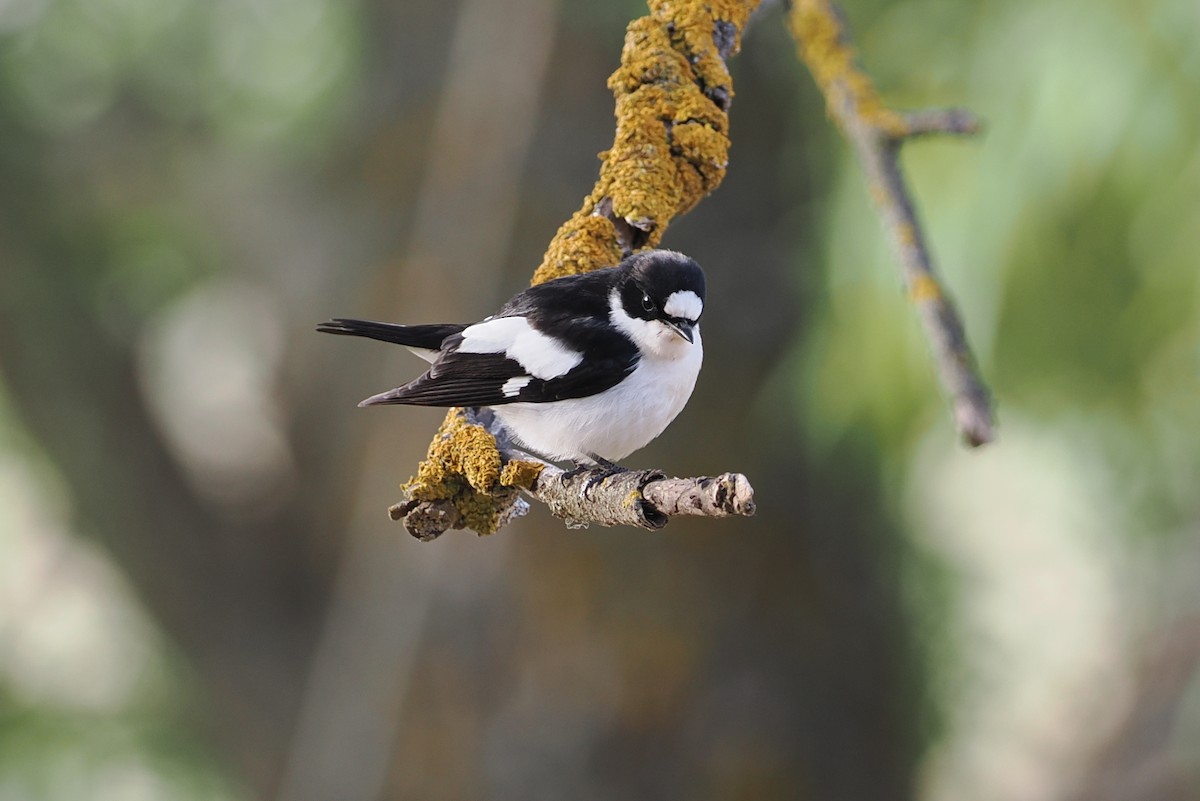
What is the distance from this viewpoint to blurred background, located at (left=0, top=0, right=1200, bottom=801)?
408cm

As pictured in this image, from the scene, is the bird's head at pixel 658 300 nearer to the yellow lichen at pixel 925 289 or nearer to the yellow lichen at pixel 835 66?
the yellow lichen at pixel 835 66

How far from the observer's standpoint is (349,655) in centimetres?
475

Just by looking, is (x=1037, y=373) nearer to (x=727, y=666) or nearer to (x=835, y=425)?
(x=835, y=425)

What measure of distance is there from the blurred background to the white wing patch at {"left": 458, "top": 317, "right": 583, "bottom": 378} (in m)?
1.87

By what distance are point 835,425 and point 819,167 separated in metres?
0.98

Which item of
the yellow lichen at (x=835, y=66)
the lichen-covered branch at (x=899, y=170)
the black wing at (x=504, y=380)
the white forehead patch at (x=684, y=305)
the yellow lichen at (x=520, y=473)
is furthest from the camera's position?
the white forehead patch at (x=684, y=305)

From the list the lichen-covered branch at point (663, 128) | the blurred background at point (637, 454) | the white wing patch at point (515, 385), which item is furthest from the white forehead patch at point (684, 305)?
the blurred background at point (637, 454)

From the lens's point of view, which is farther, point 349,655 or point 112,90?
point 112,90

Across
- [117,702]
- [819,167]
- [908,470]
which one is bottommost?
[117,702]

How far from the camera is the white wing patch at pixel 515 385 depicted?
6.18ft

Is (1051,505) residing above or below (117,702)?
above

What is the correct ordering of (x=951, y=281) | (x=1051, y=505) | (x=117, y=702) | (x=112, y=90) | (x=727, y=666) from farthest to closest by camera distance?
(x=117, y=702), (x=112, y=90), (x=1051, y=505), (x=727, y=666), (x=951, y=281)

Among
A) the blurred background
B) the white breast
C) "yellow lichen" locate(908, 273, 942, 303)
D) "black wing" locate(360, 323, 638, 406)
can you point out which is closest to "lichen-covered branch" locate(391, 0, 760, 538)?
"black wing" locate(360, 323, 638, 406)

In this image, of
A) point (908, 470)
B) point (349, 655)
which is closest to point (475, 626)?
point (349, 655)
